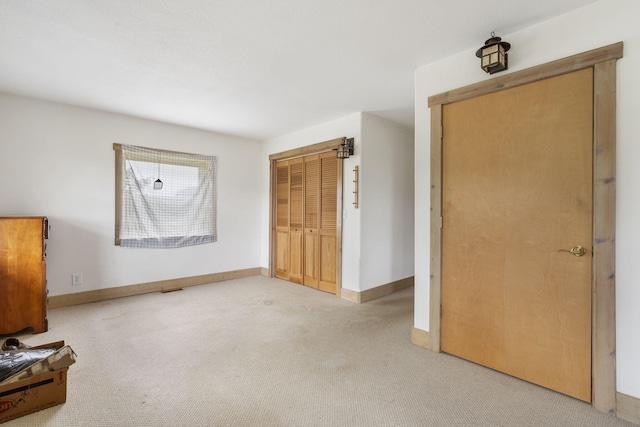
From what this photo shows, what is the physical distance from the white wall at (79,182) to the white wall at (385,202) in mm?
2468

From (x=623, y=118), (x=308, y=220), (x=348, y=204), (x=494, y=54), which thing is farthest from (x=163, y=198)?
(x=623, y=118)

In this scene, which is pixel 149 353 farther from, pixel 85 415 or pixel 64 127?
pixel 64 127

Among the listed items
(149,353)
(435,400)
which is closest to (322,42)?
(435,400)

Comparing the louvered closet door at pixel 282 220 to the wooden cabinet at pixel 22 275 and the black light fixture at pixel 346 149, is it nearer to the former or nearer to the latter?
the black light fixture at pixel 346 149

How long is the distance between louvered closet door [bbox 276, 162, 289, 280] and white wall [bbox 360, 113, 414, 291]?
132 centimetres

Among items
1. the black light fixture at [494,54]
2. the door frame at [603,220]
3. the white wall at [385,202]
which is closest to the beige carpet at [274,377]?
the door frame at [603,220]

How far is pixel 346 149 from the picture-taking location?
3.89 meters

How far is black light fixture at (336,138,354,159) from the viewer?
3893mm

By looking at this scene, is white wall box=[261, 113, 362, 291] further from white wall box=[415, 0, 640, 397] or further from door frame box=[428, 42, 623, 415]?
door frame box=[428, 42, 623, 415]

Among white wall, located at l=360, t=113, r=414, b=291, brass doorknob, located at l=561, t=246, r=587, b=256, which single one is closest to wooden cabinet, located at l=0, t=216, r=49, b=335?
white wall, located at l=360, t=113, r=414, b=291

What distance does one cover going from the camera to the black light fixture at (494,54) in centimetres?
203

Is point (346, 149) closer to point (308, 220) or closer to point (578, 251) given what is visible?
point (308, 220)

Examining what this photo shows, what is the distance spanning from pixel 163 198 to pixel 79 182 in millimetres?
935

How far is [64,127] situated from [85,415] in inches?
129
